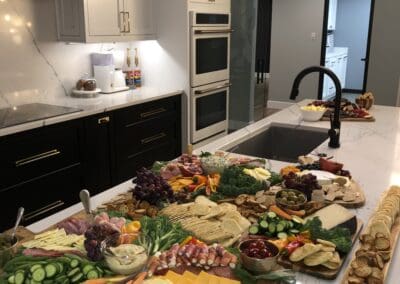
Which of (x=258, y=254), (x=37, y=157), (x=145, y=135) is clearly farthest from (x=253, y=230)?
(x=145, y=135)

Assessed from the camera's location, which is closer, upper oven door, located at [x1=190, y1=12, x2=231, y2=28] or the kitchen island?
the kitchen island

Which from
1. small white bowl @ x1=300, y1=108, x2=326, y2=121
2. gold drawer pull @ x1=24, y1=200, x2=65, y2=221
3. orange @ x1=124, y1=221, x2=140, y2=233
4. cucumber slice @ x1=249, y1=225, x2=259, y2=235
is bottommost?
gold drawer pull @ x1=24, y1=200, x2=65, y2=221

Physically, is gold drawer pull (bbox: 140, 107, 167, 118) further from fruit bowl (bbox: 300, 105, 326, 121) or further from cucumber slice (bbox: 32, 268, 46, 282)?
cucumber slice (bbox: 32, 268, 46, 282)

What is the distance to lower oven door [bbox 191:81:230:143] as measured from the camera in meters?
4.10

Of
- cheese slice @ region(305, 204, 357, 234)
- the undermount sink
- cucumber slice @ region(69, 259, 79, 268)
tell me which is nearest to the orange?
cucumber slice @ region(69, 259, 79, 268)

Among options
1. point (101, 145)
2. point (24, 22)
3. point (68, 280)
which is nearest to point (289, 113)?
point (101, 145)

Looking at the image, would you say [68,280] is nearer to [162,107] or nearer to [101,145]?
[101,145]

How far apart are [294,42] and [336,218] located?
619 cm

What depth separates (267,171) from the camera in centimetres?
183

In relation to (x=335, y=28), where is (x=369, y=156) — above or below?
below

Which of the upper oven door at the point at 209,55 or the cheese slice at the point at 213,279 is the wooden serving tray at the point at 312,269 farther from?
the upper oven door at the point at 209,55

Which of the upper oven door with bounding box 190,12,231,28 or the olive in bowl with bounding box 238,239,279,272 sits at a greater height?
the upper oven door with bounding box 190,12,231,28

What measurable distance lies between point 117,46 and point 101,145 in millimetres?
1300

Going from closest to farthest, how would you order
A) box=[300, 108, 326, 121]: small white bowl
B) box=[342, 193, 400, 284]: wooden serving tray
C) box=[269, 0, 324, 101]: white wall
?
1. box=[342, 193, 400, 284]: wooden serving tray
2. box=[300, 108, 326, 121]: small white bowl
3. box=[269, 0, 324, 101]: white wall
